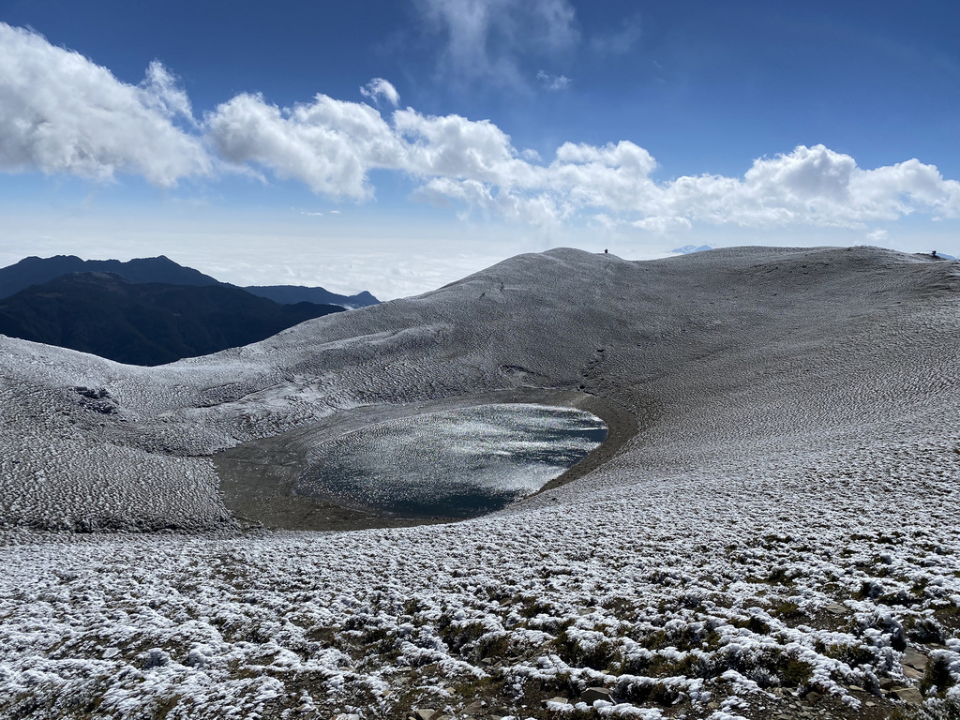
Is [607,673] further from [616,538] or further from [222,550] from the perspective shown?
[222,550]

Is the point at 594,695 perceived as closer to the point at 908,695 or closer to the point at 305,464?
the point at 908,695

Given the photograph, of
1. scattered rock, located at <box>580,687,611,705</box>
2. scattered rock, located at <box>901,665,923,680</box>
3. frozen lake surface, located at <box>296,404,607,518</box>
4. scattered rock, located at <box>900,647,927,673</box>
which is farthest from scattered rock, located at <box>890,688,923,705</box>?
frozen lake surface, located at <box>296,404,607,518</box>

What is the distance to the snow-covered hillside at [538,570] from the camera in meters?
9.10

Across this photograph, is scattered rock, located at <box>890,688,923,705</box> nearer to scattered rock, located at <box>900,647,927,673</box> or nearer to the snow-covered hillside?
the snow-covered hillside

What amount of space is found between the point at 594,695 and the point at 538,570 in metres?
6.54

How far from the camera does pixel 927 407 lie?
105 feet

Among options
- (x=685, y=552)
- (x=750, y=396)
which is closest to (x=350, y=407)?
(x=750, y=396)

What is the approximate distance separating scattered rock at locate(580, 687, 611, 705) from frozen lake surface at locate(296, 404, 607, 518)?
2385cm

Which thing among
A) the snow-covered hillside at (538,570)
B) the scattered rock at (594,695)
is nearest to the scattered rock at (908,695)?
the snow-covered hillside at (538,570)

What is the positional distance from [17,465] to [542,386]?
1756 inches

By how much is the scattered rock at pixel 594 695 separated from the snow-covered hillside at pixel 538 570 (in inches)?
1.7

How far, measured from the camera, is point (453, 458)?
1597 inches

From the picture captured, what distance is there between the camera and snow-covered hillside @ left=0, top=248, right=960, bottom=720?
9.10 metres

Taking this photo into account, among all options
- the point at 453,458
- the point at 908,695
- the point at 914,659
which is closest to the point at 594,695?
the point at 908,695
